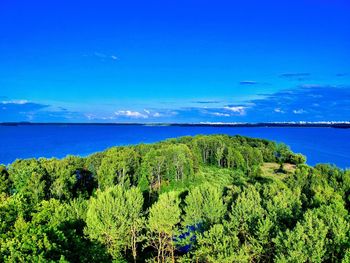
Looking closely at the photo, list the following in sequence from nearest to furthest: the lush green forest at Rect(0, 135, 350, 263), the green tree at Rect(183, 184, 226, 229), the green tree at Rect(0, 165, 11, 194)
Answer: the lush green forest at Rect(0, 135, 350, 263) < the green tree at Rect(183, 184, 226, 229) < the green tree at Rect(0, 165, 11, 194)

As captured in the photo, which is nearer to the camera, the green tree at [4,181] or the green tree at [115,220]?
the green tree at [115,220]

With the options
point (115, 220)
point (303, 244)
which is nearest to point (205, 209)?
point (115, 220)

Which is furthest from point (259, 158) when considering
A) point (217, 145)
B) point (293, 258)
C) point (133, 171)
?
point (293, 258)

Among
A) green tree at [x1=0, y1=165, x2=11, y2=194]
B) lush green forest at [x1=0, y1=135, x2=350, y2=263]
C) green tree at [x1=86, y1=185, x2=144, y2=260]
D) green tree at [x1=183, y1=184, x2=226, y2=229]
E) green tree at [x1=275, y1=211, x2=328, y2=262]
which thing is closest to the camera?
green tree at [x1=275, y1=211, x2=328, y2=262]

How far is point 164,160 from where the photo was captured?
122312 millimetres

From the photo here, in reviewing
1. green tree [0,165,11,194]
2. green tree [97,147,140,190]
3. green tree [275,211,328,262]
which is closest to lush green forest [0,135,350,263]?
green tree [275,211,328,262]

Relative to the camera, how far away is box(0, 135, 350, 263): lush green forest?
41.8 metres

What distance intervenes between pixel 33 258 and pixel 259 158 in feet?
452

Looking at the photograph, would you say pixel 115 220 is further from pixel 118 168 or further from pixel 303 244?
pixel 118 168

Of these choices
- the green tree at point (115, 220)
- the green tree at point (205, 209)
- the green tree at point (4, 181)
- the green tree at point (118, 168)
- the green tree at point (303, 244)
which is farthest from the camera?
the green tree at point (118, 168)

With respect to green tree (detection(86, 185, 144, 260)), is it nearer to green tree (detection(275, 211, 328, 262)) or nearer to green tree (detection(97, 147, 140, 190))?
green tree (detection(275, 211, 328, 262))

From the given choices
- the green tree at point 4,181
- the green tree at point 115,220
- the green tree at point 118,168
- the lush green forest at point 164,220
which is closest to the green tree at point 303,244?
the lush green forest at point 164,220

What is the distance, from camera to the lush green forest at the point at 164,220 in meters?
41.8

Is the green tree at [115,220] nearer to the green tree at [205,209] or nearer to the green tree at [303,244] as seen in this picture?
the green tree at [205,209]
